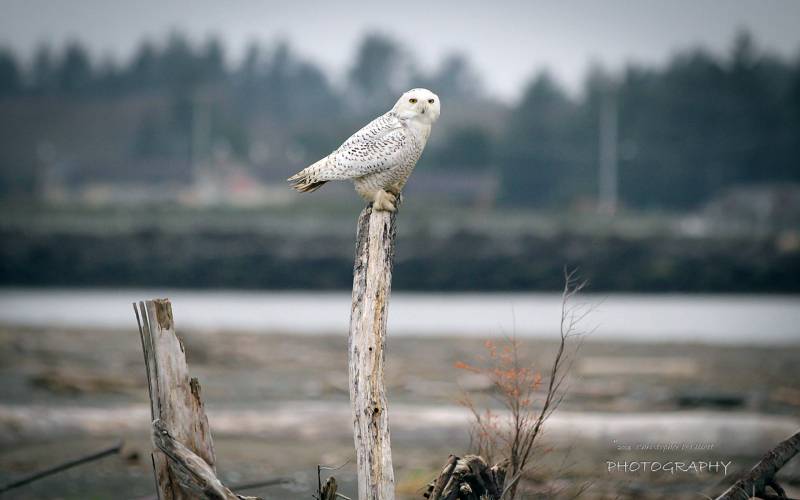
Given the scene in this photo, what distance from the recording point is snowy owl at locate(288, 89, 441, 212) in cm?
692

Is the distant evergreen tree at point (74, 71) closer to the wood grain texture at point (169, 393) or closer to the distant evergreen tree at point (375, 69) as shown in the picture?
the distant evergreen tree at point (375, 69)

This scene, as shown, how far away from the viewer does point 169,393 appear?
21.0 ft

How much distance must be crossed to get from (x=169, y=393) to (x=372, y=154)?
1916 millimetres

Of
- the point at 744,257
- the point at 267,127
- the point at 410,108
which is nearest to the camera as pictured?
the point at 410,108

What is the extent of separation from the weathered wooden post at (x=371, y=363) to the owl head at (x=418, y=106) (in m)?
0.77

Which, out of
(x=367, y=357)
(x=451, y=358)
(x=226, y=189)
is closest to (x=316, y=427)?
(x=367, y=357)

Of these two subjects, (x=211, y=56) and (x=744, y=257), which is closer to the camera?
(x=744, y=257)

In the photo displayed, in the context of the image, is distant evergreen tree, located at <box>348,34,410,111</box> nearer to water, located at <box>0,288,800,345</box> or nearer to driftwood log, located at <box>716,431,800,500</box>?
water, located at <box>0,288,800,345</box>

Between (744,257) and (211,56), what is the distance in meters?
64.5

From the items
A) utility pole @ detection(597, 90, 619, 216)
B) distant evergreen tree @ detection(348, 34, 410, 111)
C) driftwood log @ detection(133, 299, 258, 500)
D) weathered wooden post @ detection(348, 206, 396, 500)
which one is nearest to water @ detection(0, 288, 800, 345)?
utility pole @ detection(597, 90, 619, 216)

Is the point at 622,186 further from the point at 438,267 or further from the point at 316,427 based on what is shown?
the point at 316,427

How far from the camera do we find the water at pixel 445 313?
32531mm

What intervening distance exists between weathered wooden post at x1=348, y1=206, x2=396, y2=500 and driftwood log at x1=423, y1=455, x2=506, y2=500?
34 cm

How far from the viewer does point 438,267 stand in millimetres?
56906
